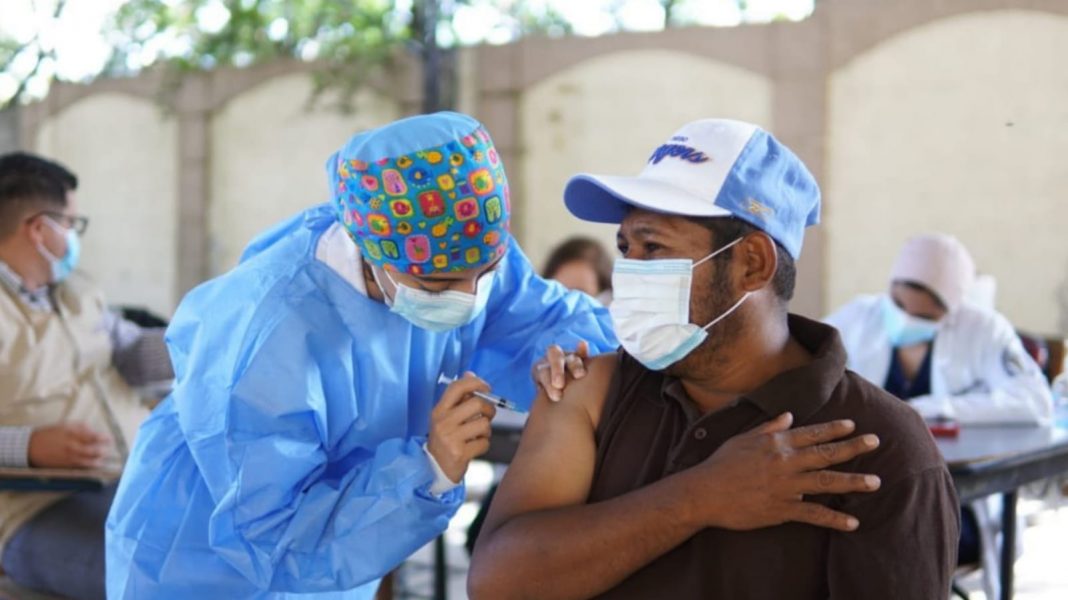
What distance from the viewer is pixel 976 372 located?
4242 mm

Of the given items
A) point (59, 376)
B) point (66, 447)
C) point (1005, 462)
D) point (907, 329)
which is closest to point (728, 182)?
point (1005, 462)

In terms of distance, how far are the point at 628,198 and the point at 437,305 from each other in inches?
20.7

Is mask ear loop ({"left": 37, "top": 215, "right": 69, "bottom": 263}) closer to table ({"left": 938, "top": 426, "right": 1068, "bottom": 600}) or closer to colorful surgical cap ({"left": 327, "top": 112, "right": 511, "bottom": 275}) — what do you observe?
colorful surgical cap ({"left": 327, "top": 112, "right": 511, "bottom": 275})

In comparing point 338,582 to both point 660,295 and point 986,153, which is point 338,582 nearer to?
point 660,295

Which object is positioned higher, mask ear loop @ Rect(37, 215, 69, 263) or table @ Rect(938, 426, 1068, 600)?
mask ear loop @ Rect(37, 215, 69, 263)

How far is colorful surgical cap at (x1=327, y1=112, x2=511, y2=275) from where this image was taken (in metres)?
→ 2.11

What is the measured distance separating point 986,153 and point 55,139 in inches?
355

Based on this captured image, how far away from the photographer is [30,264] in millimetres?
3516

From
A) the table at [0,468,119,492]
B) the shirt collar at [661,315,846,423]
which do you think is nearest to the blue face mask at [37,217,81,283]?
the table at [0,468,119,492]

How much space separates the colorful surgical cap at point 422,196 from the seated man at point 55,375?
1384 mm

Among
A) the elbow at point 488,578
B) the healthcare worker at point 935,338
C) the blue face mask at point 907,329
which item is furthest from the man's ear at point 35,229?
the blue face mask at point 907,329

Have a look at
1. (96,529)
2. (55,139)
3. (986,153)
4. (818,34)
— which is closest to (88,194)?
(55,139)

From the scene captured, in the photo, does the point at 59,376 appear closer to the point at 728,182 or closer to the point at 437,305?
the point at 437,305

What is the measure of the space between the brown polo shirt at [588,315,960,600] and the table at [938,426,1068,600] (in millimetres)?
1245
